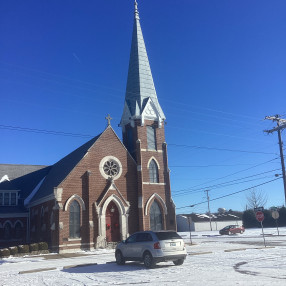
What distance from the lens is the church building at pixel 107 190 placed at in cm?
2809

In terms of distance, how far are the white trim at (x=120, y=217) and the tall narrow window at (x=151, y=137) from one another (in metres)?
6.57

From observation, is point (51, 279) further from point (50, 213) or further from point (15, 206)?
point (15, 206)

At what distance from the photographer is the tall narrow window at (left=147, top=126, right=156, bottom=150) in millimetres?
33844

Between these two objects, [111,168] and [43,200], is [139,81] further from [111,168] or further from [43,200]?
[43,200]

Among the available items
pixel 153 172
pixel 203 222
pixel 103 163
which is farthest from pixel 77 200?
pixel 203 222

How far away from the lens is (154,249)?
14516 millimetres

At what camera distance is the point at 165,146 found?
34.2 metres

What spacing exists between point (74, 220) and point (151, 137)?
11.5m

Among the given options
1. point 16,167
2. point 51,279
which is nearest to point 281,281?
point 51,279

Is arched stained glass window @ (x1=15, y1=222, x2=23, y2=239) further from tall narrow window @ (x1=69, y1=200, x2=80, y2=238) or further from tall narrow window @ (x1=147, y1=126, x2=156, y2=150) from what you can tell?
tall narrow window @ (x1=147, y1=126, x2=156, y2=150)

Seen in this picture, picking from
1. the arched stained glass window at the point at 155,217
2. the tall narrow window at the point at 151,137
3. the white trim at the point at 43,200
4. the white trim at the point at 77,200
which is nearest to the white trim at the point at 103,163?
the white trim at the point at 77,200

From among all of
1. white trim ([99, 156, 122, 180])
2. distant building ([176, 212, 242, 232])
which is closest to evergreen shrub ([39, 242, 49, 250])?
white trim ([99, 156, 122, 180])

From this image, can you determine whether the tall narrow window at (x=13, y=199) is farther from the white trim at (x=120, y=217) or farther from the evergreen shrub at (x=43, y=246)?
the white trim at (x=120, y=217)

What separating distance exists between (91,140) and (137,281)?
23.4 m
